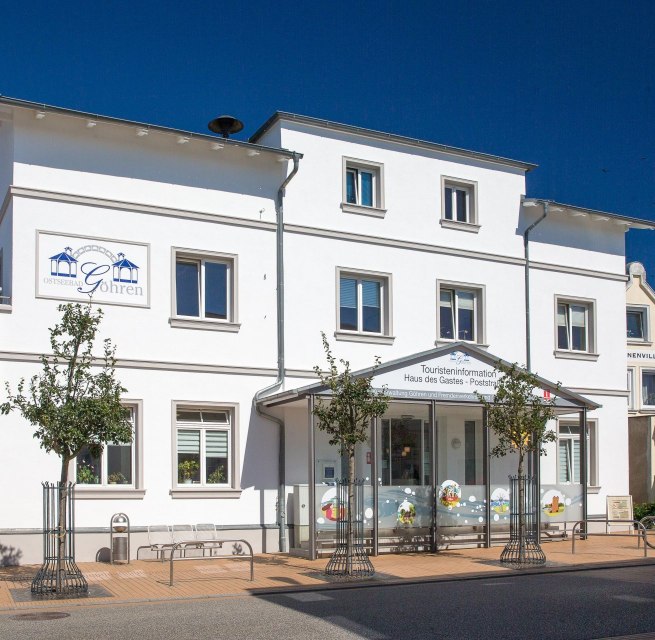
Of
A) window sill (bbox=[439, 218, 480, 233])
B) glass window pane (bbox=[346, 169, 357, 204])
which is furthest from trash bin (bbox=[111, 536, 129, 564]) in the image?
window sill (bbox=[439, 218, 480, 233])

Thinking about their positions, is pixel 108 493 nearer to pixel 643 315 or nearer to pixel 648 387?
pixel 643 315

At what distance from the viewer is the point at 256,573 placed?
1695 cm

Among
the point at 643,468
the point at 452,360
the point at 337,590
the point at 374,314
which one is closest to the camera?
the point at 337,590

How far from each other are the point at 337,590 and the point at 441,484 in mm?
6461

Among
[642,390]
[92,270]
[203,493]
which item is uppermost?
[92,270]

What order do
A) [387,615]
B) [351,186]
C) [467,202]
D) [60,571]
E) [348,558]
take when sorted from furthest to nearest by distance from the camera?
1. [467,202]
2. [351,186]
3. [348,558]
4. [60,571]
5. [387,615]

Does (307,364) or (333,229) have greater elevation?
(333,229)

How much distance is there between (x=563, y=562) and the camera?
18844mm

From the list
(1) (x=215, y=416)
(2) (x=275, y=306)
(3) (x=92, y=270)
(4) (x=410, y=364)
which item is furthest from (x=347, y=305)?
(3) (x=92, y=270)

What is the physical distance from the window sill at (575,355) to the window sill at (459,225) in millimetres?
3919

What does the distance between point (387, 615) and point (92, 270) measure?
966 centimetres

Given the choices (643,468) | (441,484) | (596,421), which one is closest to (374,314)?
(441,484)

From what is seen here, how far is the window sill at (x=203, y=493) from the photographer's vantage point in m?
19.3

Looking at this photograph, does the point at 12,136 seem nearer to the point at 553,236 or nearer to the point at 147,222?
the point at 147,222
